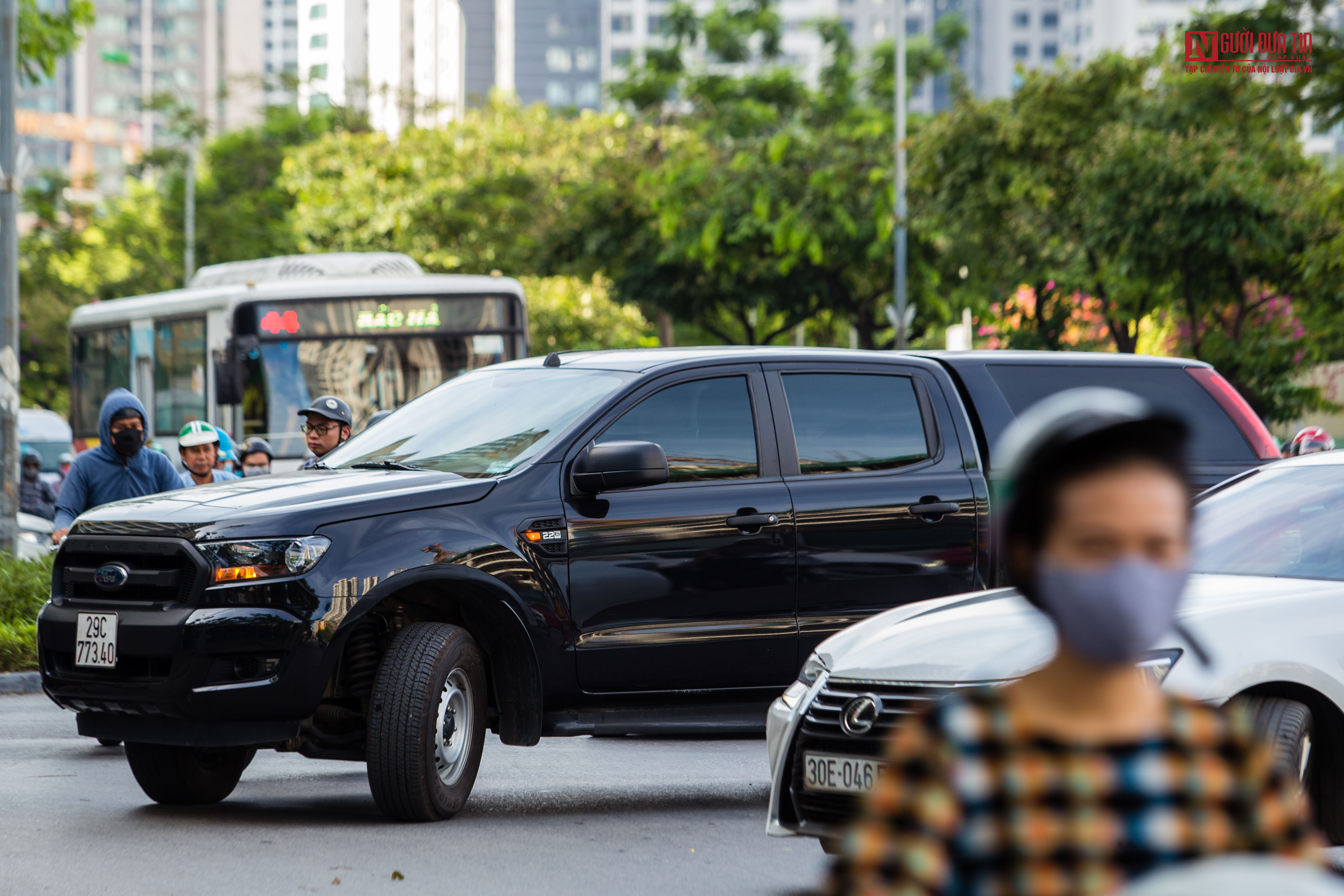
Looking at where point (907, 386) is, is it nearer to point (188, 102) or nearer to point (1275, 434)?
point (1275, 434)

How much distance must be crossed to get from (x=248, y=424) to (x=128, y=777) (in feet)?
32.0

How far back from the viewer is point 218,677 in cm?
627

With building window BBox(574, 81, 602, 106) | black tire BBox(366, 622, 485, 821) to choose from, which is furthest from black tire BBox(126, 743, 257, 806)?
building window BBox(574, 81, 602, 106)

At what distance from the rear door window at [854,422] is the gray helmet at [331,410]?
3.97 m

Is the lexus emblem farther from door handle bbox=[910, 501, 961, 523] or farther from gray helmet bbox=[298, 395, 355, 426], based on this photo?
gray helmet bbox=[298, 395, 355, 426]

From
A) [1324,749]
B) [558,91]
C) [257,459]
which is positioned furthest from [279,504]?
[558,91]

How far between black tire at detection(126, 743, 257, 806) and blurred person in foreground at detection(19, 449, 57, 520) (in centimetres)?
1697

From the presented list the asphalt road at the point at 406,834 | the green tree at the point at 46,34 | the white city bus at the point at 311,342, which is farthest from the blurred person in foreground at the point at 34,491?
the asphalt road at the point at 406,834

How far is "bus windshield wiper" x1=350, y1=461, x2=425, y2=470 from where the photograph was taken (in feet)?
23.3

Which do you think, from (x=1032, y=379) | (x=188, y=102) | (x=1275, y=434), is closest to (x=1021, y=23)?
(x=188, y=102)

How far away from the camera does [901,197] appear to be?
Result: 30172 mm

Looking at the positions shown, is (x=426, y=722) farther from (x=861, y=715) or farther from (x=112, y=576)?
(x=861, y=715)

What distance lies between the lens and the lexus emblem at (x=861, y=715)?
507cm

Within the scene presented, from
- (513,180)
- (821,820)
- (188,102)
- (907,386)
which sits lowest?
(821,820)
